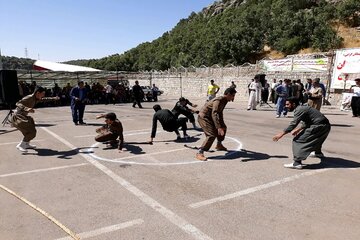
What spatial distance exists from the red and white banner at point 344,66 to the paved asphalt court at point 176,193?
11.6m

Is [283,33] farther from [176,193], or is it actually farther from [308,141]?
[176,193]

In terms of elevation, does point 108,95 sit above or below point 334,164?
below

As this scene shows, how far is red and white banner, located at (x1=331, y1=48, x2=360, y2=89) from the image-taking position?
63.5 ft

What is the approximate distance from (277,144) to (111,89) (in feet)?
61.3

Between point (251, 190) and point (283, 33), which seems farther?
point (283, 33)

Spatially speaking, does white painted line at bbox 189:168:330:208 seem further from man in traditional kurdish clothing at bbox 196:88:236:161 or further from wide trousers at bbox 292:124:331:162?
man in traditional kurdish clothing at bbox 196:88:236:161

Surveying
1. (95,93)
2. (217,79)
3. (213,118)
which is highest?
(213,118)

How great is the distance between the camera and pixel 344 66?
66.0 ft

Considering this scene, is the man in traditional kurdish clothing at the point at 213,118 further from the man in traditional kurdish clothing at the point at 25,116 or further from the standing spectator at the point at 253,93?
the standing spectator at the point at 253,93

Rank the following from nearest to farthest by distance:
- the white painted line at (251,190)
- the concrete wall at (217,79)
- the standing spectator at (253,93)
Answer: the white painted line at (251,190) → the standing spectator at (253,93) → the concrete wall at (217,79)

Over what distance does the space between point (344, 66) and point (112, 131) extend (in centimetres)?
1644

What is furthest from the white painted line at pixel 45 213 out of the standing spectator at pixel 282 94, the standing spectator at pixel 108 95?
the standing spectator at pixel 108 95

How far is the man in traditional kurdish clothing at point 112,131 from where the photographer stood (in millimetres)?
8883

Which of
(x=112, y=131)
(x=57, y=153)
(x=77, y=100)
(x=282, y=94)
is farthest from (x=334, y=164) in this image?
(x=77, y=100)
